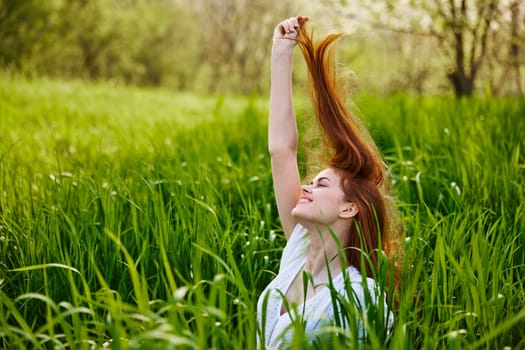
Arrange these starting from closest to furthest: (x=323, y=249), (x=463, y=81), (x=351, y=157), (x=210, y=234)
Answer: (x=323, y=249), (x=351, y=157), (x=210, y=234), (x=463, y=81)

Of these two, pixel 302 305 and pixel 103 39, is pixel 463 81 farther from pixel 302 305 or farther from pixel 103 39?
pixel 103 39

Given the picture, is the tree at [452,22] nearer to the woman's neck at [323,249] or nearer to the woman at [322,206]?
the woman at [322,206]

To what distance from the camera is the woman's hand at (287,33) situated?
213 cm

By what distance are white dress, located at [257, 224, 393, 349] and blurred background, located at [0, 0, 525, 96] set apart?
0.72 meters

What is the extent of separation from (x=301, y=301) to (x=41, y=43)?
68.2 ft

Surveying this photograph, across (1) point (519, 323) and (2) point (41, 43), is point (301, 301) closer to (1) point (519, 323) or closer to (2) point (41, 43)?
(1) point (519, 323)

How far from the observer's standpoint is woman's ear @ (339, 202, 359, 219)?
1888 mm

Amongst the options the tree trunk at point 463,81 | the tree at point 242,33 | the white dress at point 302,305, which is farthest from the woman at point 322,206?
the tree at point 242,33

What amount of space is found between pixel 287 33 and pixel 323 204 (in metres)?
0.69

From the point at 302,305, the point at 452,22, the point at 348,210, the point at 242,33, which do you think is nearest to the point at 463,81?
the point at 452,22

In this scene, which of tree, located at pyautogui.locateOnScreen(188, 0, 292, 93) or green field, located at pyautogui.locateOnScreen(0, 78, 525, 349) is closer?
green field, located at pyautogui.locateOnScreen(0, 78, 525, 349)

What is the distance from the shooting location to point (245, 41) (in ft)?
77.3

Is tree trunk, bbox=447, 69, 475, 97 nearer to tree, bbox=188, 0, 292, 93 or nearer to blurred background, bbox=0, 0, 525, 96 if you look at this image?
blurred background, bbox=0, 0, 525, 96

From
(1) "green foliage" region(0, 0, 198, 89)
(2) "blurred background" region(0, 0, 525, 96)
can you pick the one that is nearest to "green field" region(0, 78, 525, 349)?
(2) "blurred background" region(0, 0, 525, 96)
